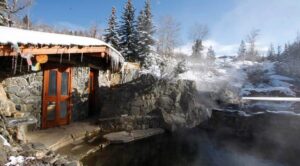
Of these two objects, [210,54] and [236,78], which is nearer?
[236,78]

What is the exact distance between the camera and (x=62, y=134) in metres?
7.23

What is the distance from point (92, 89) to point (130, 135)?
2.83 meters

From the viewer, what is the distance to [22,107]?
7.29 m

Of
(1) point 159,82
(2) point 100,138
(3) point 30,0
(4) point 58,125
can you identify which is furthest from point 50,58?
(3) point 30,0

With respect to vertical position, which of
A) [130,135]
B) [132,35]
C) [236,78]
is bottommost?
[130,135]

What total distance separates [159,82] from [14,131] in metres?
7.04

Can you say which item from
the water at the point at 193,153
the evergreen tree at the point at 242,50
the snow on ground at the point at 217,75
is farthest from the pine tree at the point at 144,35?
the evergreen tree at the point at 242,50

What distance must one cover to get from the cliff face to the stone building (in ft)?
3.49

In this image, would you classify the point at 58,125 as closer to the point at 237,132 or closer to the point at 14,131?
the point at 14,131

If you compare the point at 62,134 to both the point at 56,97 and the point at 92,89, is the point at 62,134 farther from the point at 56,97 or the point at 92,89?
the point at 92,89

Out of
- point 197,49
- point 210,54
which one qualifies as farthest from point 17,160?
point 210,54

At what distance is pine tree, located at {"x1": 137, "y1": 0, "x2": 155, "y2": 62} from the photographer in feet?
69.3

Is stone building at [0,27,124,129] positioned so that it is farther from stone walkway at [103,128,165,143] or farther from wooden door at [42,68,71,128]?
stone walkway at [103,128,165,143]

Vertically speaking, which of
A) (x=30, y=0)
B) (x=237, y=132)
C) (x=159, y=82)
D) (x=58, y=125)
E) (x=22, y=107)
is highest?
(x=30, y=0)
